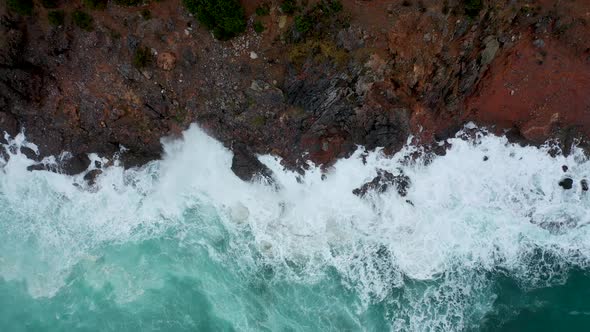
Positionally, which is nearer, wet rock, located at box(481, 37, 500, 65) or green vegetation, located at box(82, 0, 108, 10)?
green vegetation, located at box(82, 0, 108, 10)

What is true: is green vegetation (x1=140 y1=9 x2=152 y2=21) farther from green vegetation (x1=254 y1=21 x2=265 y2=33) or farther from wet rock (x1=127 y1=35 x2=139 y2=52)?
green vegetation (x1=254 y1=21 x2=265 y2=33)

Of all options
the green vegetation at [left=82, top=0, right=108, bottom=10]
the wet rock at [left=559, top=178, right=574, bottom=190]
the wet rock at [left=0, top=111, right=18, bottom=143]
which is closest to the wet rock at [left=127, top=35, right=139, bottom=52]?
the green vegetation at [left=82, top=0, right=108, bottom=10]

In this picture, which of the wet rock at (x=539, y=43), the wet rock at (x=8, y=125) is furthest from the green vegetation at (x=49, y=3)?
the wet rock at (x=539, y=43)

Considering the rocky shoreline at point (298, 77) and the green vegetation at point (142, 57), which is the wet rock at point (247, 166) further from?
the green vegetation at point (142, 57)

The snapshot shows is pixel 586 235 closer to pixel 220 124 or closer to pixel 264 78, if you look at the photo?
pixel 264 78

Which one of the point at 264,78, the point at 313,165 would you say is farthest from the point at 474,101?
the point at 264,78

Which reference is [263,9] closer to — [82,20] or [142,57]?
[142,57]
